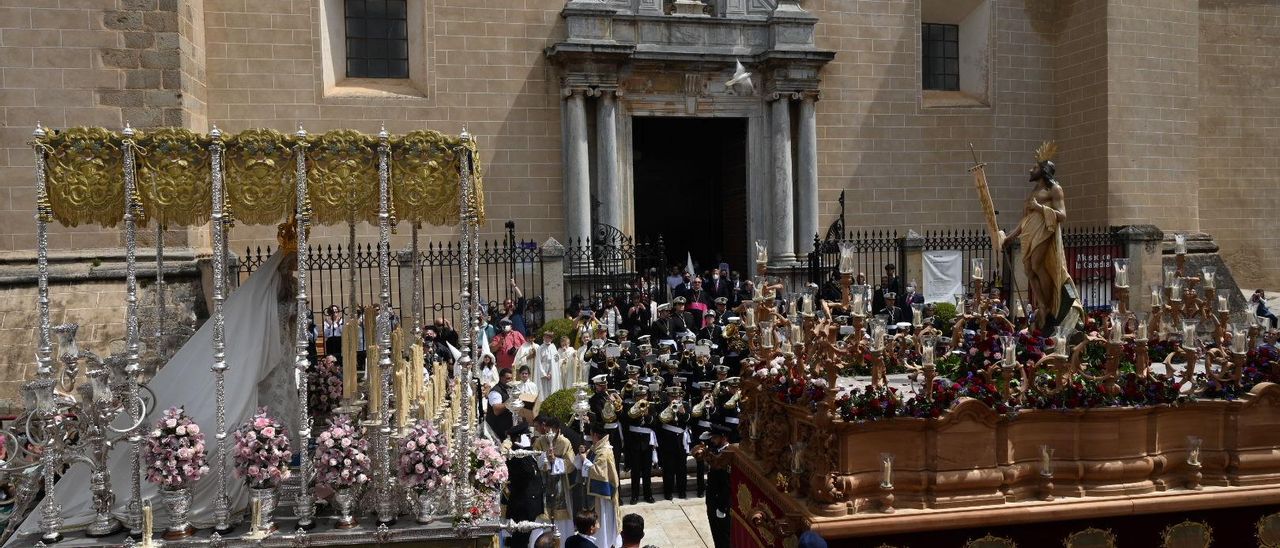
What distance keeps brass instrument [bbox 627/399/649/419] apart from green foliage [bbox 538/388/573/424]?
72cm

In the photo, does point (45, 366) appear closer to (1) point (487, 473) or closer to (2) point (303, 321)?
(2) point (303, 321)

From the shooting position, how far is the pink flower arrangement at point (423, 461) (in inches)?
264

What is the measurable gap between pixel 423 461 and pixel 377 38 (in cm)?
1435

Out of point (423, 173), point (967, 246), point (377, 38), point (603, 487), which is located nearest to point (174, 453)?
point (423, 173)

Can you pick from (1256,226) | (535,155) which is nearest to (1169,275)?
(535,155)

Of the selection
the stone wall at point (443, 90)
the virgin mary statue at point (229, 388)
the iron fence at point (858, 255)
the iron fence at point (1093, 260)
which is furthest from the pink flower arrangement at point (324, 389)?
the iron fence at point (1093, 260)

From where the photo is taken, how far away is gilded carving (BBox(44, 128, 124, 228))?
21.2 ft

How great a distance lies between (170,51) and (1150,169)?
70.9 ft

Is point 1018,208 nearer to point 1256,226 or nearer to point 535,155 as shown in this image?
point 1256,226

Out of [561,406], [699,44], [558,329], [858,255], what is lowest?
[561,406]

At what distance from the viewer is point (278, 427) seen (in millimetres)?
6660

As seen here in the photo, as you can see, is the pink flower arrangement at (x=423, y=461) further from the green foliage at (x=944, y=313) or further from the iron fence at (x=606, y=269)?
the green foliage at (x=944, y=313)

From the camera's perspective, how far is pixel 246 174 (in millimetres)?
6734

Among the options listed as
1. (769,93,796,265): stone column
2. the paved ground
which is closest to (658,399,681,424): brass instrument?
the paved ground
